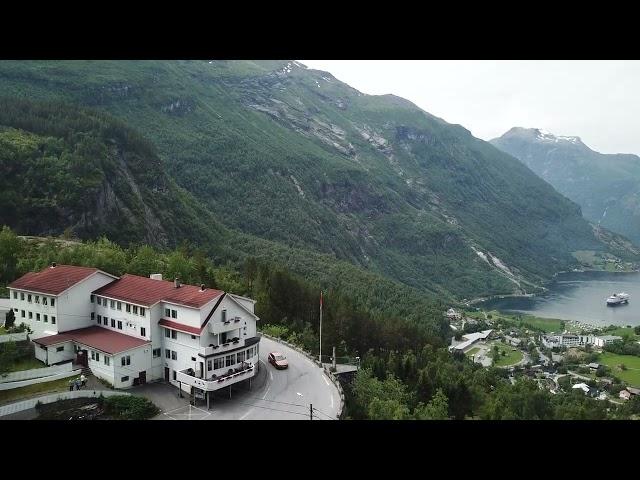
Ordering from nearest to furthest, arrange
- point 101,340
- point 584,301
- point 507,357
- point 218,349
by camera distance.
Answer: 1. point 218,349
2. point 101,340
3. point 507,357
4. point 584,301

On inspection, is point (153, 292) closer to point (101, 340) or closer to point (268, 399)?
point (101, 340)

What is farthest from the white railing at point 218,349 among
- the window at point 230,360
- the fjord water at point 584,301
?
the fjord water at point 584,301

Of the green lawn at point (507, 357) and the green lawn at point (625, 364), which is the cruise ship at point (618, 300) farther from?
the green lawn at point (507, 357)

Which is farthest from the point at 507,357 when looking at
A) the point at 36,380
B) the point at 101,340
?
the point at 36,380

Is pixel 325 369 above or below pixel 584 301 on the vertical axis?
above
